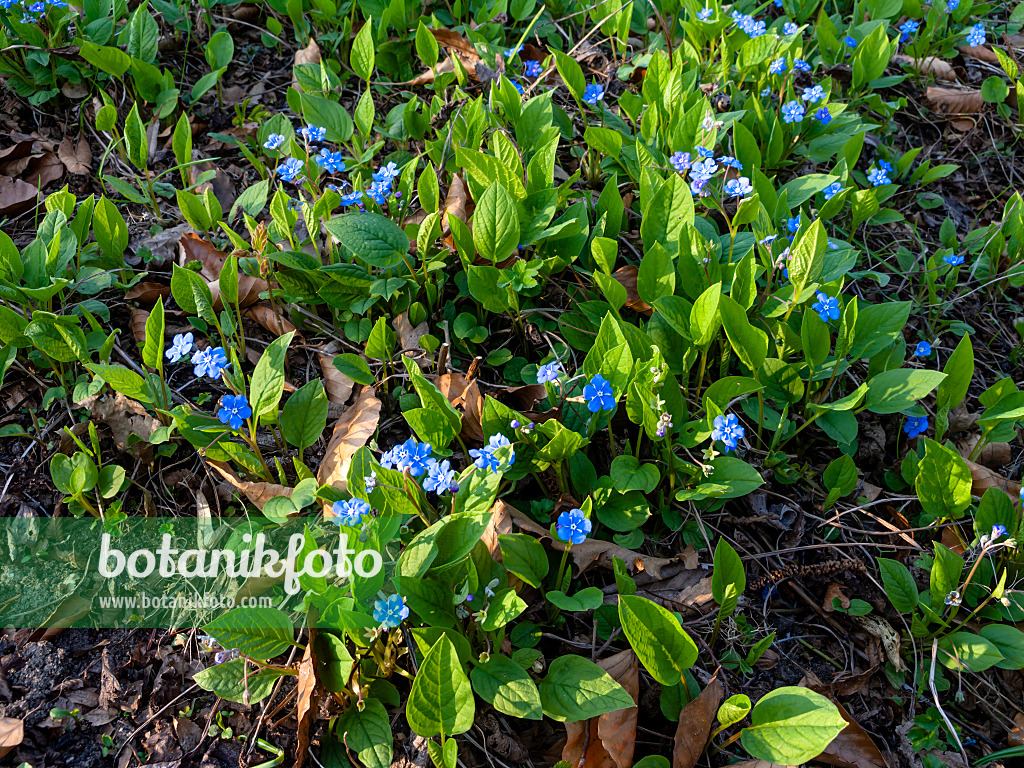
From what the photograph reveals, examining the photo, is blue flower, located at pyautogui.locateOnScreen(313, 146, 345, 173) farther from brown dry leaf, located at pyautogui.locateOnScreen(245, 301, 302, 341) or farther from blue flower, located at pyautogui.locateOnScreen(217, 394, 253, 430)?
blue flower, located at pyautogui.locateOnScreen(217, 394, 253, 430)

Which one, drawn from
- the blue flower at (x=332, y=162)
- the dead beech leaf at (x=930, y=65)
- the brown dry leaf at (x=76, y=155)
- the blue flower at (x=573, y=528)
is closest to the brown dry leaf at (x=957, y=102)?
the dead beech leaf at (x=930, y=65)

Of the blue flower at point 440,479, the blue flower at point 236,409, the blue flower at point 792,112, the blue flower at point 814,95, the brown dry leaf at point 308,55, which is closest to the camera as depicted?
the blue flower at point 440,479

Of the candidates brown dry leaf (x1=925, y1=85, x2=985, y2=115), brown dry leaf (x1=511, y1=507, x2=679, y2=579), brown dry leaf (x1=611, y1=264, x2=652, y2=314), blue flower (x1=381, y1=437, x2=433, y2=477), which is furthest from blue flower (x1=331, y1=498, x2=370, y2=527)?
brown dry leaf (x1=925, y1=85, x2=985, y2=115)

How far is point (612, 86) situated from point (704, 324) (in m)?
1.93

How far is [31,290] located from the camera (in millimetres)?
2344

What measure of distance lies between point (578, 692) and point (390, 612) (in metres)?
0.50

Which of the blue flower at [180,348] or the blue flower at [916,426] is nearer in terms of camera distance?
the blue flower at [180,348]

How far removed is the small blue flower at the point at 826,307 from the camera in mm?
2471

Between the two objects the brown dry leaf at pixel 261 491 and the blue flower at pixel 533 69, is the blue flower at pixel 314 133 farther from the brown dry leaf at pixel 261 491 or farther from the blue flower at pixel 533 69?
the brown dry leaf at pixel 261 491

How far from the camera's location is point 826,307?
2479 millimetres

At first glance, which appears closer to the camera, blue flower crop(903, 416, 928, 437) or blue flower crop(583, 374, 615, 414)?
blue flower crop(583, 374, 615, 414)

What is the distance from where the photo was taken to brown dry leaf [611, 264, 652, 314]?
8.87 feet

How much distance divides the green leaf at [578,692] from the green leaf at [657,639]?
10cm

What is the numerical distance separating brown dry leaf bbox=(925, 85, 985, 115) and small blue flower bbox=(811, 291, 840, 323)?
2121 millimetres
